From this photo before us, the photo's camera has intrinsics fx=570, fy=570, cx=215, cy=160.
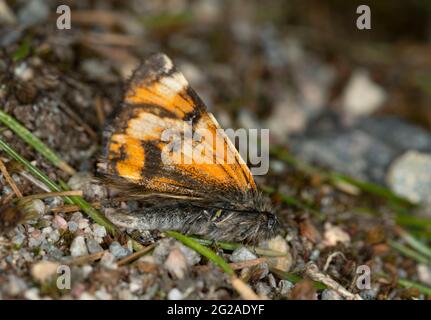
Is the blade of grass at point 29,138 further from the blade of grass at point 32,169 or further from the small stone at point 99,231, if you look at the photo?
the small stone at point 99,231

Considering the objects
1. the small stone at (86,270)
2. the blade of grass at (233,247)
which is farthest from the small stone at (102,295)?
the blade of grass at (233,247)

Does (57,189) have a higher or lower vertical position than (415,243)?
higher

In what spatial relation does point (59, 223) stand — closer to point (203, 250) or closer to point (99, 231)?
point (99, 231)

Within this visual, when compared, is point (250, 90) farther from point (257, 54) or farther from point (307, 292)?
point (307, 292)

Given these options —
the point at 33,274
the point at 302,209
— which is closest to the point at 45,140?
the point at 33,274

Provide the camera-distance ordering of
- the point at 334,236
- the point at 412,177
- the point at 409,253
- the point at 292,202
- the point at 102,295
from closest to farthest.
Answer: the point at 102,295, the point at 334,236, the point at 292,202, the point at 409,253, the point at 412,177

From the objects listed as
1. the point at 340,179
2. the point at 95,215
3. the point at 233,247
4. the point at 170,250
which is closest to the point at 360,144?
the point at 340,179

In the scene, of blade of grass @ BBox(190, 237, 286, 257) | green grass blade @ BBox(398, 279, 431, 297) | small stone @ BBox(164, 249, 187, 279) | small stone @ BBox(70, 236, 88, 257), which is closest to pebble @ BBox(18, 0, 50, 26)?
small stone @ BBox(70, 236, 88, 257)
